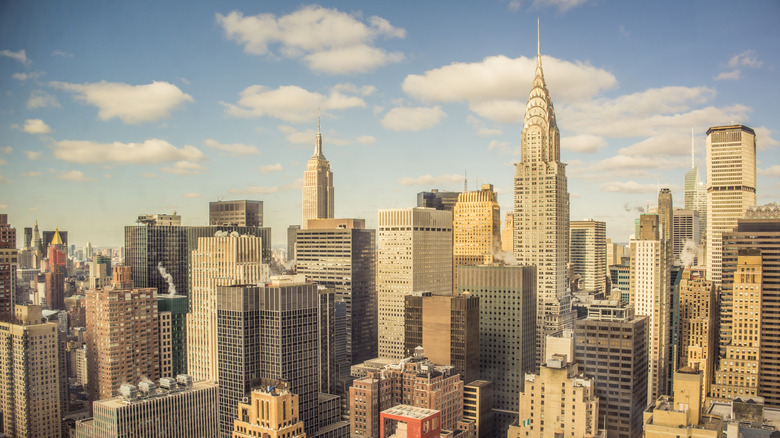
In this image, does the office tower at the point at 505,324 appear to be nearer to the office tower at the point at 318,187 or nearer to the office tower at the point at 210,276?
the office tower at the point at 318,187

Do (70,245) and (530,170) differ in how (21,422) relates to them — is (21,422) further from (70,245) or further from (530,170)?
(530,170)

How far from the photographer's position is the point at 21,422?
75.3 ft

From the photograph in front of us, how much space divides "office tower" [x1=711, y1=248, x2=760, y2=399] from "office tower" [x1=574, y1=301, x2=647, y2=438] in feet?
17.9

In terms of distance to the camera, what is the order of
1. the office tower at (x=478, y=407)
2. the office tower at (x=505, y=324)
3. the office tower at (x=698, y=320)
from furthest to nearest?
the office tower at (x=505, y=324) → the office tower at (x=698, y=320) → the office tower at (x=478, y=407)

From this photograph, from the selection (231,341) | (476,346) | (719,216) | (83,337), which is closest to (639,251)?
(719,216)

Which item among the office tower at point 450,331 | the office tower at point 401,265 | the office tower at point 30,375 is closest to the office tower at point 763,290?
the office tower at point 450,331

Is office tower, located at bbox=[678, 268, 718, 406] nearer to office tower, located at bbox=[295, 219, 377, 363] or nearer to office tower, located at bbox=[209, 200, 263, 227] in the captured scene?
office tower, located at bbox=[295, 219, 377, 363]

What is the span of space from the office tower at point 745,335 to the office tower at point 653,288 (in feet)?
10.9

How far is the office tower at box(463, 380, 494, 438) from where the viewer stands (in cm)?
2886

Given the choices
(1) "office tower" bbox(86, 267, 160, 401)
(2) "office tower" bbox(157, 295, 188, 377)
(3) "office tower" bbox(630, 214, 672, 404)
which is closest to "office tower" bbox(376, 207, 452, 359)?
(3) "office tower" bbox(630, 214, 672, 404)

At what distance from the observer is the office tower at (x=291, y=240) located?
37.3 metres

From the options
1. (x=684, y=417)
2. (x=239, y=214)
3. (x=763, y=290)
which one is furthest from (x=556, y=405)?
(x=239, y=214)

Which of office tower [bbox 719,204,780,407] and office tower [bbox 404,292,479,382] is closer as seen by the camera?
office tower [bbox 719,204,780,407]

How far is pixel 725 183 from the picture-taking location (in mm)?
37781
